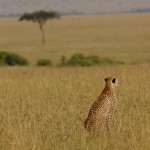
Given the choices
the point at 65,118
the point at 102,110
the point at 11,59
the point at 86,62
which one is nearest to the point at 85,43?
the point at 11,59

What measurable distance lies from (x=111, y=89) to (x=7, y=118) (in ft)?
4.26

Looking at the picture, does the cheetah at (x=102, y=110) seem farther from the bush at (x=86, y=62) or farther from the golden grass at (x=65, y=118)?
the bush at (x=86, y=62)

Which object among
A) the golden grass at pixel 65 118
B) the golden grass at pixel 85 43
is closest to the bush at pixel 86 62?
the golden grass at pixel 85 43

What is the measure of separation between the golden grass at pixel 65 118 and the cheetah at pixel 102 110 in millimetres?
99

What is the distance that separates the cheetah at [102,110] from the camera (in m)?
5.80

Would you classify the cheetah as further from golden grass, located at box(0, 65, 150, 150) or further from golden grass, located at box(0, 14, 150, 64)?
golden grass, located at box(0, 14, 150, 64)

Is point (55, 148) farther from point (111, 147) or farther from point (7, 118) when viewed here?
point (7, 118)

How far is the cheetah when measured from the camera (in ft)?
19.0

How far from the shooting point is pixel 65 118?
23.4ft

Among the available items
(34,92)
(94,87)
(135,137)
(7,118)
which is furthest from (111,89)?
(94,87)

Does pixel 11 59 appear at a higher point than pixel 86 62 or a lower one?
higher

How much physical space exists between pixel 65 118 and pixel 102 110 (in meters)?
1.28

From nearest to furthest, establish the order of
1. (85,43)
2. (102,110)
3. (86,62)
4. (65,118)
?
(102,110) → (65,118) → (86,62) → (85,43)

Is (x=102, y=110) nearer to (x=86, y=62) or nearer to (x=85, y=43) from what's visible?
(x=86, y=62)
